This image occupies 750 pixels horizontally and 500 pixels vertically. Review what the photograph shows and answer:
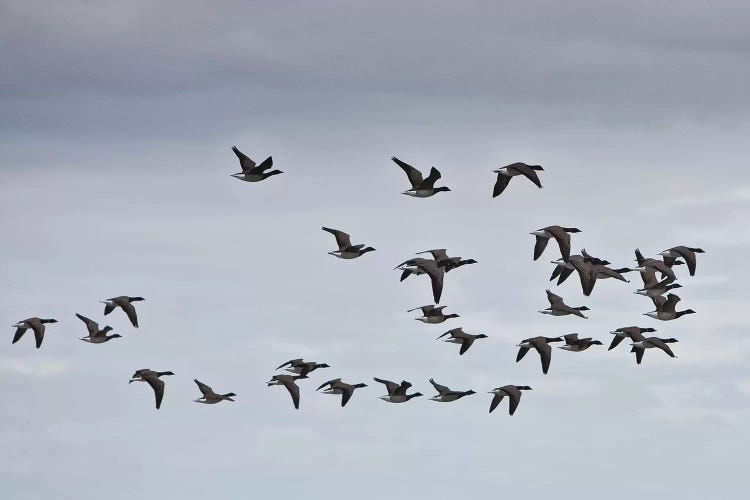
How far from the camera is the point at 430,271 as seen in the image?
291ft

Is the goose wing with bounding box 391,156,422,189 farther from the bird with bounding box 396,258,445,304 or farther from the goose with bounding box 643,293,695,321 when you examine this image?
the goose with bounding box 643,293,695,321

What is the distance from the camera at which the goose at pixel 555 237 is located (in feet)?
283

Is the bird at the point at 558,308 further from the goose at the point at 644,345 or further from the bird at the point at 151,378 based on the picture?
Result: the bird at the point at 151,378

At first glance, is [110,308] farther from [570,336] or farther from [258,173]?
[570,336]

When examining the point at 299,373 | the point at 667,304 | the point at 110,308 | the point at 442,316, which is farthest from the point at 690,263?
the point at 110,308

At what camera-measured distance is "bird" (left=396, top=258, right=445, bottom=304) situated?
3420 inches

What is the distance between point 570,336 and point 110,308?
25.0m

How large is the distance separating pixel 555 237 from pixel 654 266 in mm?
8614

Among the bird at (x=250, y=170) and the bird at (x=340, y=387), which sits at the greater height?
the bird at (x=250, y=170)

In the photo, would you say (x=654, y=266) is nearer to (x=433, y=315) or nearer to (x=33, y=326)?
(x=433, y=315)

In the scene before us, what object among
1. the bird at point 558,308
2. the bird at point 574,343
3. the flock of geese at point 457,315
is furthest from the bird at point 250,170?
the bird at point 574,343

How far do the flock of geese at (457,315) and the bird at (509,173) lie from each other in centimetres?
2

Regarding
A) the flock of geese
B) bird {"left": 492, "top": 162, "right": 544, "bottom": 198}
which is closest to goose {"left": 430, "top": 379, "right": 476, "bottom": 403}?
the flock of geese

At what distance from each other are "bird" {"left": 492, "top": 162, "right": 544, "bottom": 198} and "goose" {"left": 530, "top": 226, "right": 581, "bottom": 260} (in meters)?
3.56
